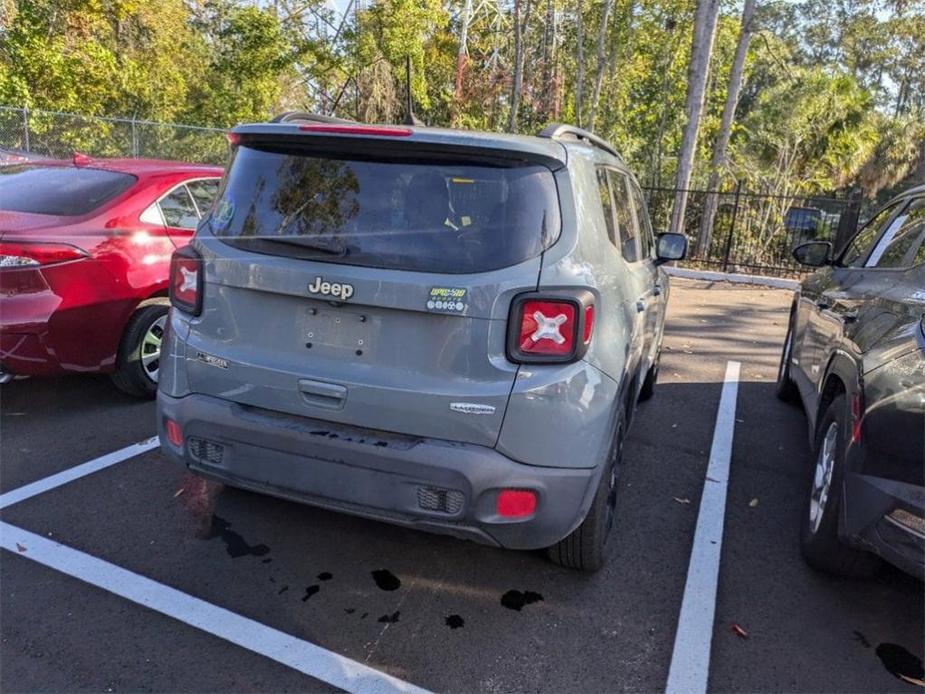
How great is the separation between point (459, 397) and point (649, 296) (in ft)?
6.72

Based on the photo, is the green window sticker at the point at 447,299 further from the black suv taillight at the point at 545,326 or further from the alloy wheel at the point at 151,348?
the alloy wheel at the point at 151,348

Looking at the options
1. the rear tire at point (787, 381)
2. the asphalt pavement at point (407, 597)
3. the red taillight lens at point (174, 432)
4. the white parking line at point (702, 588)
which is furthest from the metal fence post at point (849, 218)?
the red taillight lens at point (174, 432)

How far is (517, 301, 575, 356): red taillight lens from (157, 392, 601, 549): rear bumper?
1.36 feet

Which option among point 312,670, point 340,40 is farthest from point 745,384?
point 340,40

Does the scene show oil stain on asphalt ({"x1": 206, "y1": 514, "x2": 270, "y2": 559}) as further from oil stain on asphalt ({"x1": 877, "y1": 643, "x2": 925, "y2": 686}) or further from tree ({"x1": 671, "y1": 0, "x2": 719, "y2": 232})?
tree ({"x1": 671, "y1": 0, "x2": 719, "y2": 232})

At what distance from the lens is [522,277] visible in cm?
247

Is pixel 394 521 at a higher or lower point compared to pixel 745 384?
higher

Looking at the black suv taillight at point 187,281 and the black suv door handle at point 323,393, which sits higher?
the black suv taillight at point 187,281

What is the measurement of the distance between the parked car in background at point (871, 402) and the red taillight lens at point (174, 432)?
270cm

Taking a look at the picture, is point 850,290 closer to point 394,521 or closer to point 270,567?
point 394,521

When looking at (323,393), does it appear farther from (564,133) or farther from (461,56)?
(461,56)

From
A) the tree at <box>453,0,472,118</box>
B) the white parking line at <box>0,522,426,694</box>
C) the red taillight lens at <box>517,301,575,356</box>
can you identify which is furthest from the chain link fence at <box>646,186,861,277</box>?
the white parking line at <box>0,522,426,694</box>

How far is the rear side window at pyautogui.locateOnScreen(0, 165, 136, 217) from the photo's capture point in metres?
4.50

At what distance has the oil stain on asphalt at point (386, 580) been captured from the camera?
2.98 m
